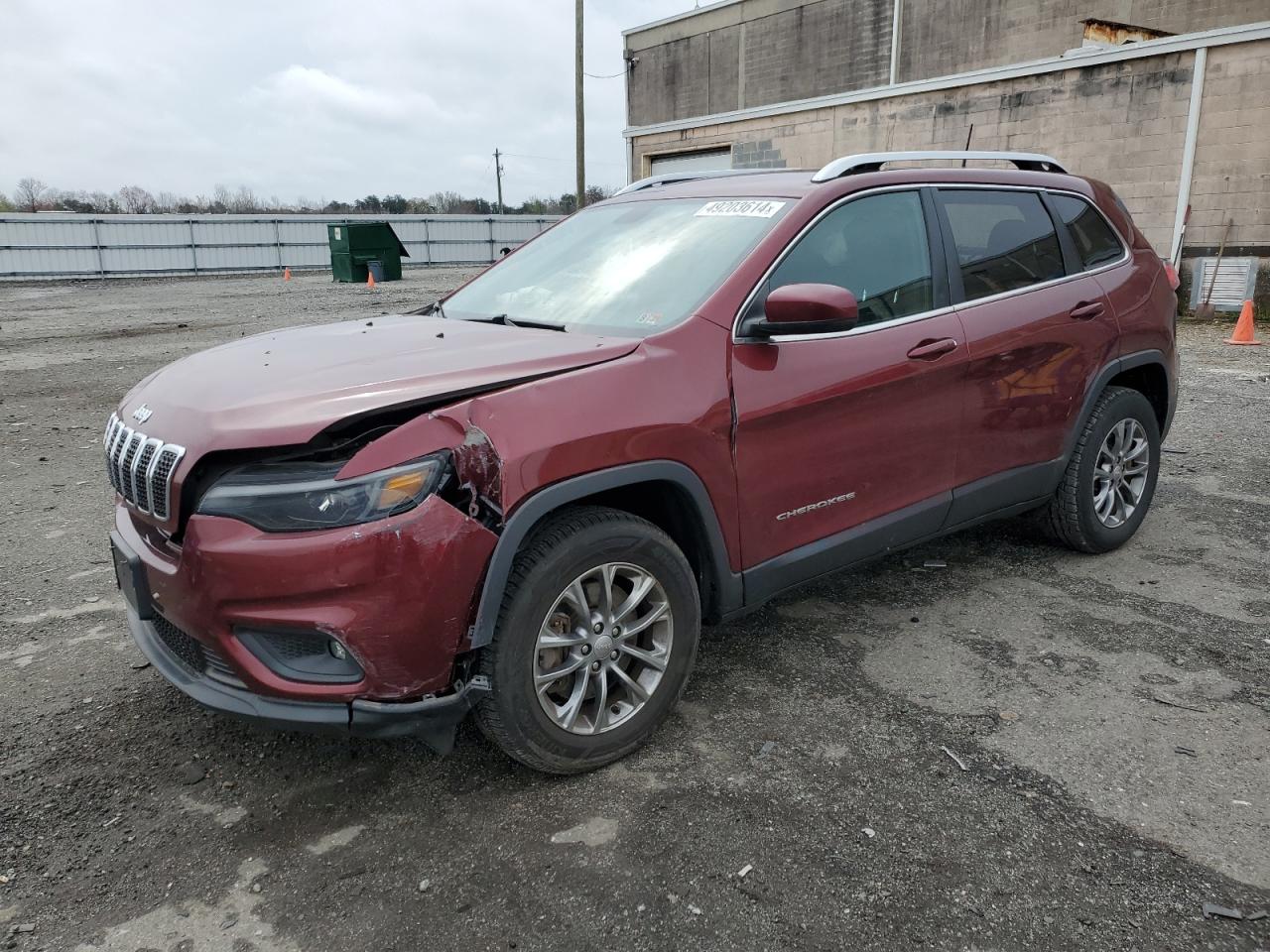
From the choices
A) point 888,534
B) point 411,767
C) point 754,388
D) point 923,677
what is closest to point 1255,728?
point 923,677

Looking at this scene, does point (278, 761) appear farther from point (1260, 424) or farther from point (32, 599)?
point (1260, 424)

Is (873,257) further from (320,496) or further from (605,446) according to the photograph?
(320,496)

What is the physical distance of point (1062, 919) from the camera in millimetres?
2262

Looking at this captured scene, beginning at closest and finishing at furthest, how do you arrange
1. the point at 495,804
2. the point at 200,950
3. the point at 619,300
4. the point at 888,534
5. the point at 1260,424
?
the point at 200,950, the point at 495,804, the point at 619,300, the point at 888,534, the point at 1260,424

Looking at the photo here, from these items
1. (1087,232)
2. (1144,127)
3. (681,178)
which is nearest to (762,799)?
(681,178)

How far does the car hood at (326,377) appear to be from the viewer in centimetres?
244

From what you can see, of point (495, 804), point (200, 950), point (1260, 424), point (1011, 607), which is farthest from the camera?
point (1260, 424)

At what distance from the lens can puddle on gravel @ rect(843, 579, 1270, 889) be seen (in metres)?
2.65

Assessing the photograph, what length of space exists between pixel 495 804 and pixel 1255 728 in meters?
2.49

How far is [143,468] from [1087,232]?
4.17 metres

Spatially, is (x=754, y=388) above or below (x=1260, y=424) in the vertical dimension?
above

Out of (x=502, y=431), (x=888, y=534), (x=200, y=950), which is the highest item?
(x=502, y=431)

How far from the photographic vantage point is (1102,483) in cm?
459

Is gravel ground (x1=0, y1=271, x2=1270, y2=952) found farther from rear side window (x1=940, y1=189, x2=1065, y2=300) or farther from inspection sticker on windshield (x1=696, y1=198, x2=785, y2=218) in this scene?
inspection sticker on windshield (x1=696, y1=198, x2=785, y2=218)
